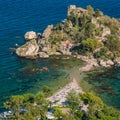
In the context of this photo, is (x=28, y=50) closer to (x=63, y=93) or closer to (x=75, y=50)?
(x=75, y=50)

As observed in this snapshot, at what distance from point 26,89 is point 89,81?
70.1 feet

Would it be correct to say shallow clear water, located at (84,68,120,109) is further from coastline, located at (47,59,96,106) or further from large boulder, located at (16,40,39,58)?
large boulder, located at (16,40,39,58)

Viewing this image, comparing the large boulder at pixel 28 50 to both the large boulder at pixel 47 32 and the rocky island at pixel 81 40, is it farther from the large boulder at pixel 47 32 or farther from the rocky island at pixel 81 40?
the large boulder at pixel 47 32

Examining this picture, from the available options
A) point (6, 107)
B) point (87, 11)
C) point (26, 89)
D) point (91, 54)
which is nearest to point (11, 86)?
point (26, 89)

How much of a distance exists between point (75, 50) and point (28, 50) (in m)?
17.9

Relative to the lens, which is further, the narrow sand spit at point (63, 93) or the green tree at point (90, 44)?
the green tree at point (90, 44)

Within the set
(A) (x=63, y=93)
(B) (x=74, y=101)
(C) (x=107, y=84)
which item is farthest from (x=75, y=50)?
(B) (x=74, y=101)

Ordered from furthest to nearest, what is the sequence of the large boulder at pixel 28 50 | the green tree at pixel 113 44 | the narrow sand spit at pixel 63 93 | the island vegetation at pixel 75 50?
the large boulder at pixel 28 50 < the green tree at pixel 113 44 < the narrow sand spit at pixel 63 93 < the island vegetation at pixel 75 50

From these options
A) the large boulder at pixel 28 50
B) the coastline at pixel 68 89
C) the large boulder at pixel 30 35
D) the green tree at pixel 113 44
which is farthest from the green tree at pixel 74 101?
the large boulder at pixel 30 35

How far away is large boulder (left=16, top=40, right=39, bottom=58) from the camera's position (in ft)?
546

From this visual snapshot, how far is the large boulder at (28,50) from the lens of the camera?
167 meters

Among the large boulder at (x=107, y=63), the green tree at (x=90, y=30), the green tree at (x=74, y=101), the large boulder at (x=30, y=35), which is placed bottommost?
the green tree at (x=74, y=101)

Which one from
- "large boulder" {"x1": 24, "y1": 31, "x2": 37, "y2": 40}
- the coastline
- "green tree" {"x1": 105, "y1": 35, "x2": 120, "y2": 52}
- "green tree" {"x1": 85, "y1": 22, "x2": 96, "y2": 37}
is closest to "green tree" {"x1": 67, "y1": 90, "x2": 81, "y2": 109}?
the coastline

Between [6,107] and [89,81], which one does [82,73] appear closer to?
[89,81]
